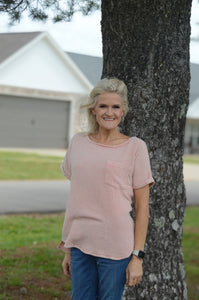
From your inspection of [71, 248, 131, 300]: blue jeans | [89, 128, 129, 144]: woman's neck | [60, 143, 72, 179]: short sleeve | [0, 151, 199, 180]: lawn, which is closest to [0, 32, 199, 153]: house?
[0, 151, 199, 180]: lawn

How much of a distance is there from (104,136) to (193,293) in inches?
109

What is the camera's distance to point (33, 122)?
78.3ft

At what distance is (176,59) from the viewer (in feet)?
11.8

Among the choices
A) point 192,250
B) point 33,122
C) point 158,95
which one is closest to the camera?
point 158,95

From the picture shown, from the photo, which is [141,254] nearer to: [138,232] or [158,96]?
[138,232]

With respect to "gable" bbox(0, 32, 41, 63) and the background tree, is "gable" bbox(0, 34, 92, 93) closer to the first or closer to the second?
"gable" bbox(0, 32, 41, 63)

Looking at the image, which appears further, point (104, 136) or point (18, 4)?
point (18, 4)

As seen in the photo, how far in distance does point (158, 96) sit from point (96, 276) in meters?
1.51

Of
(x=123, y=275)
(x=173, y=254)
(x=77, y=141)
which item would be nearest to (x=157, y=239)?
(x=173, y=254)

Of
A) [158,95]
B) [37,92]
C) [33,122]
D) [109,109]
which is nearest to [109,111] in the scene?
[109,109]

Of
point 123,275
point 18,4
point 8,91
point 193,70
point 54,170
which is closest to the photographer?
point 123,275

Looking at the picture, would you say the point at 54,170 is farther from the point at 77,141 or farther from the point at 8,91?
the point at 77,141

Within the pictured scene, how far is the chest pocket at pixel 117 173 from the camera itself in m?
2.41

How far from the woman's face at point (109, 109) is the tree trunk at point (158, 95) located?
1.01m
